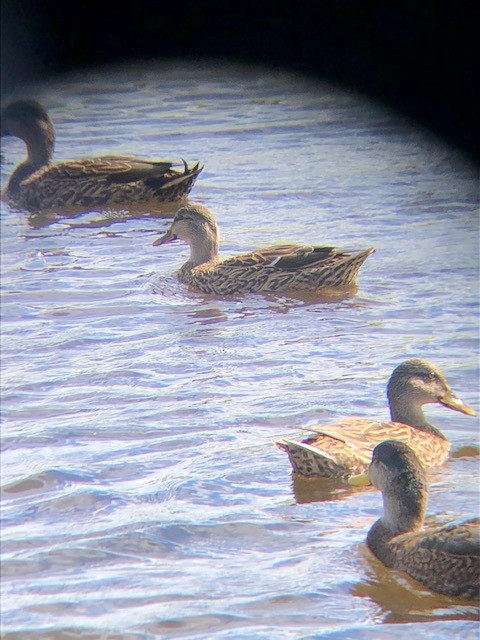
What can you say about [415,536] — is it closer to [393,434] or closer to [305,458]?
[305,458]

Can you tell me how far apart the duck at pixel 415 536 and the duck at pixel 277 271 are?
2.96 metres

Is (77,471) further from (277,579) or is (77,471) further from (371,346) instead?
(371,346)

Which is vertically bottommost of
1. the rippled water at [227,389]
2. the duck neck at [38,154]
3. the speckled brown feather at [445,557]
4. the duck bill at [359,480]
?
the duck bill at [359,480]

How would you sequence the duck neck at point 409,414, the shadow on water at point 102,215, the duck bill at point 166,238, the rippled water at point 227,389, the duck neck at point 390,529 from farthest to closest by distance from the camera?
the shadow on water at point 102,215
the duck bill at point 166,238
the duck neck at point 409,414
the duck neck at point 390,529
the rippled water at point 227,389

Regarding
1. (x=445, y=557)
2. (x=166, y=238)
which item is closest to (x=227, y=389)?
(x=445, y=557)

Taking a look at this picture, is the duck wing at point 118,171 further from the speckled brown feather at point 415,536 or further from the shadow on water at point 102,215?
the speckled brown feather at point 415,536

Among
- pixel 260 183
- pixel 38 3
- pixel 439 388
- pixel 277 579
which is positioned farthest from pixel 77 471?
pixel 260 183

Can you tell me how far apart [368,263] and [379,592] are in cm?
413

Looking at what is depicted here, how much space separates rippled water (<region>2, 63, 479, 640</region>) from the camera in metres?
3.10

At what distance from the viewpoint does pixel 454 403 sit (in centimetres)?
491

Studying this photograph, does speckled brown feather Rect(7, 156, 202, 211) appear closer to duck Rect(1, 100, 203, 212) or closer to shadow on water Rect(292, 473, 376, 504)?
duck Rect(1, 100, 203, 212)

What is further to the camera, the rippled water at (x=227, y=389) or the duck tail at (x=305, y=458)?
the duck tail at (x=305, y=458)

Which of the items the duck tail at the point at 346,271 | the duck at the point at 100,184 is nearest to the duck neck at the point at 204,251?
the duck tail at the point at 346,271

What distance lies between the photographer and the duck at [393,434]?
14.1 ft
